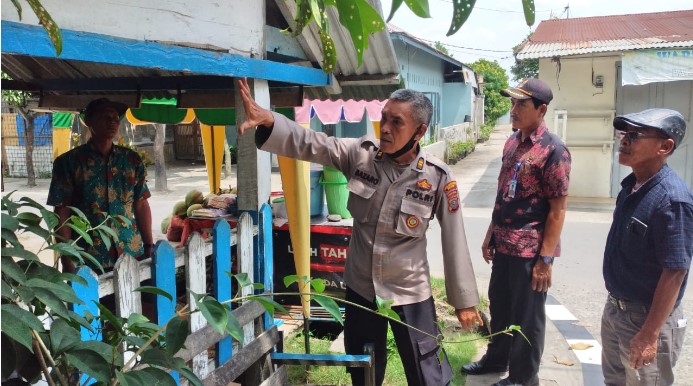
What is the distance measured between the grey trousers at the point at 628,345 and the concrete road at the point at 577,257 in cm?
144

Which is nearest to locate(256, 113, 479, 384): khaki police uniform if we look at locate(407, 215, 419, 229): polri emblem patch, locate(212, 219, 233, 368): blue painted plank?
locate(407, 215, 419, 229): polri emblem patch

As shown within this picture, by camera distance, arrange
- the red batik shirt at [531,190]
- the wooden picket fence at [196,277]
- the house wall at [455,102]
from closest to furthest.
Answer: the wooden picket fence at [196,277] → the red batik shirt at [531,190] → the house wall at [455,102]

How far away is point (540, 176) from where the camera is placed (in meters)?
3.09

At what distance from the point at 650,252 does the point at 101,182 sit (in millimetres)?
2661

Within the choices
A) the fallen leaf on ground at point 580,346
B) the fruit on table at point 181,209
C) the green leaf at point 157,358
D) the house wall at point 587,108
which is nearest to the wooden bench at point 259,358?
the green leaf at point 157,358

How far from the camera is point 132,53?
2145 mm

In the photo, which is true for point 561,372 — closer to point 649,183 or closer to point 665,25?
point 649,183

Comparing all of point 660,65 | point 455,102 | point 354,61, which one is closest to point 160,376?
point 354,61

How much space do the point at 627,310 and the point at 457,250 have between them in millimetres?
778

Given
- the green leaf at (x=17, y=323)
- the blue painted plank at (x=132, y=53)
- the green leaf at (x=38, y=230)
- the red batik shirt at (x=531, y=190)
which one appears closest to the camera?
the green leaf at (x=17, y=323)

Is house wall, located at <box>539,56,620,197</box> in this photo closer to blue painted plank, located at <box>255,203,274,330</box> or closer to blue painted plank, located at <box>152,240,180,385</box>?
blue painted plank, located at <box>255,203,274,330</box>

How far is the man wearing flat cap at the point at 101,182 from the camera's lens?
2939 millimetres

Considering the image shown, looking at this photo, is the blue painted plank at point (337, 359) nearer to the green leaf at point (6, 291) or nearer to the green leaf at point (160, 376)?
the green leaf at point (160, 376)

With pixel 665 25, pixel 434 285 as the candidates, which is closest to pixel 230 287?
pixel 434 285
